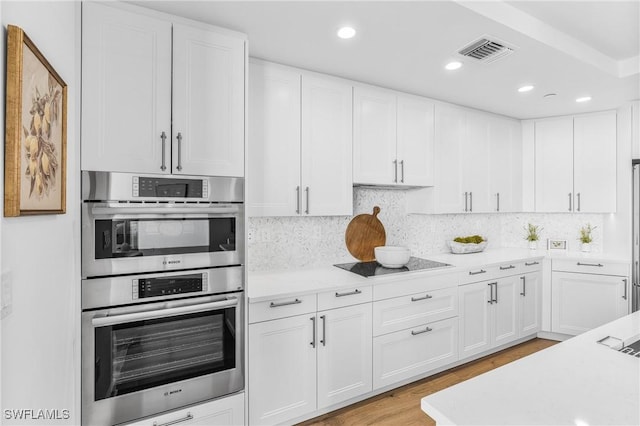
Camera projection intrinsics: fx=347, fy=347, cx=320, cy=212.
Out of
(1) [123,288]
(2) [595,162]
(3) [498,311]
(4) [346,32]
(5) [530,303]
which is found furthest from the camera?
(2) [595,162]

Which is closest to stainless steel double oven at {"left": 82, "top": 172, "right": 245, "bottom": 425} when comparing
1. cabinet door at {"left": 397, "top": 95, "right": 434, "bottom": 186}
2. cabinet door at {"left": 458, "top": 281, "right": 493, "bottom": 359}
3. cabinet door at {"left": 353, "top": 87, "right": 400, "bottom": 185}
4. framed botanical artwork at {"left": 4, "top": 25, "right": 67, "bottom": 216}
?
framed botanical artwork at {"left": 4, "top": 25, "right": 67, "bottom": 216}

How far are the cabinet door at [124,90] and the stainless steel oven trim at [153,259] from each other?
26cm

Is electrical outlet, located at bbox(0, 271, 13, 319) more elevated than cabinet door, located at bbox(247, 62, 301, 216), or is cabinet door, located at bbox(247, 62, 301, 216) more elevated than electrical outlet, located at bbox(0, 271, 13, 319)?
cabinet door, located at bbox(247, 62, 301, 216)

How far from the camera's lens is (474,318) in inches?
121

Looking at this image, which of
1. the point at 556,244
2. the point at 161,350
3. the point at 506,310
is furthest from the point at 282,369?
the point at 556,244

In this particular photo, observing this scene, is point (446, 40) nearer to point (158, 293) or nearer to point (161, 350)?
point (158, 293)

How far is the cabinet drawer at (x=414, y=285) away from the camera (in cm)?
249

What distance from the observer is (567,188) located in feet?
12.6

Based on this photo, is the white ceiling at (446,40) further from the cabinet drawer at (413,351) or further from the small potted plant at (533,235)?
the cabinet drawer at (413,351)

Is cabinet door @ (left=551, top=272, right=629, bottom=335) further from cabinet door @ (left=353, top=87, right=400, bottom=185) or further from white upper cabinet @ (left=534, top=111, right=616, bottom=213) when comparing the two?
cabinet door @ (left=353, top=87, right=400, bottom=185)

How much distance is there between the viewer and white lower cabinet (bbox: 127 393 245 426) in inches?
69.5

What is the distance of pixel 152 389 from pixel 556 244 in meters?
4.31

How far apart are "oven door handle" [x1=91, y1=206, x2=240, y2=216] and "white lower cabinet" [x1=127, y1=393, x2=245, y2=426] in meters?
1.03

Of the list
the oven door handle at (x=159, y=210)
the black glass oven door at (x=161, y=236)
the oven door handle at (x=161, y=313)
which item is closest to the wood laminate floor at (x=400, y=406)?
the oven door handle at (x=161, y=313)
